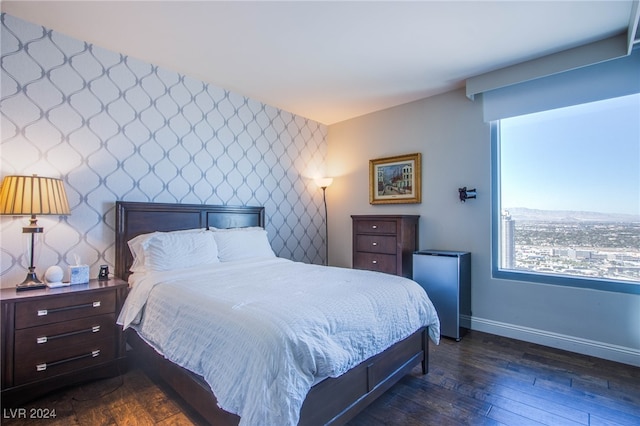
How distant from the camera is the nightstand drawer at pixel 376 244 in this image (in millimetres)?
3473

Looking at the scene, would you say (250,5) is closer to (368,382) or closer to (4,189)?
(4,189)

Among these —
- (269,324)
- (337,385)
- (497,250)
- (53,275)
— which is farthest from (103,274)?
(497,250)

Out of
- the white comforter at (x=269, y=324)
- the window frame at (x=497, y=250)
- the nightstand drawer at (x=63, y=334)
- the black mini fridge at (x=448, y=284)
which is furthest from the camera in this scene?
the black mini fridge at (x=448, y=284)

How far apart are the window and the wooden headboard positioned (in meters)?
2.77

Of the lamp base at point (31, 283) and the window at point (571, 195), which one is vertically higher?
the window at point (571, 195)

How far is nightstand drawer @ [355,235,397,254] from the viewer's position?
11.4 feet

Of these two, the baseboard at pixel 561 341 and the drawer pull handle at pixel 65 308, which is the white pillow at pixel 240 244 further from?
the baseboard at pixel 561 341

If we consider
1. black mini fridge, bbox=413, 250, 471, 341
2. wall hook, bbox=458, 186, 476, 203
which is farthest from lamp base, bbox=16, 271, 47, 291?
wall hook, bbox=458, 186, 476, 203

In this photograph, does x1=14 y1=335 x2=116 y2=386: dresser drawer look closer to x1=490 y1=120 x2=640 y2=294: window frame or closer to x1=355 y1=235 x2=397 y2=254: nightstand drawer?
x1=355 y1=235 x2=397 y2=254: nightstand drawer

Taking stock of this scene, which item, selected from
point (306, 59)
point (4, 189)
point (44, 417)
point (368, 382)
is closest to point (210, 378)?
point (368, 382)

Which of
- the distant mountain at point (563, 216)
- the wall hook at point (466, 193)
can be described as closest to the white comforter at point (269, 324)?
the wall hook at point (466, 193)

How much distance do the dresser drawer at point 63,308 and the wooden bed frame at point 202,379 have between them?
338 millimetres

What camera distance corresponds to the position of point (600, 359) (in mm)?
2578

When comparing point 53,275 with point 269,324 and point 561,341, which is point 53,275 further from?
point 561,341
